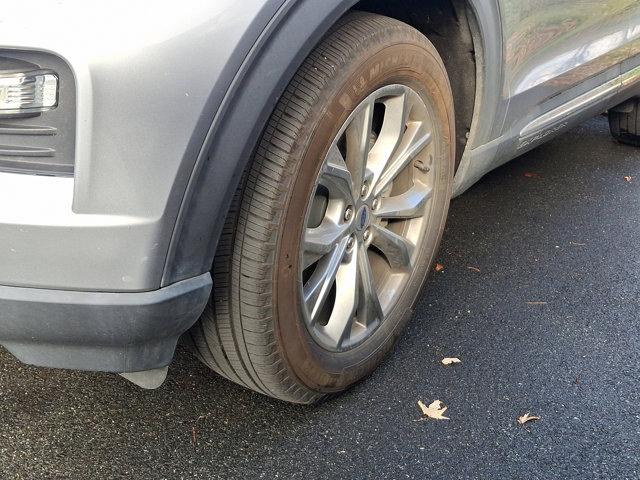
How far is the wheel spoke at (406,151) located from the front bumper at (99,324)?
2.37 ft

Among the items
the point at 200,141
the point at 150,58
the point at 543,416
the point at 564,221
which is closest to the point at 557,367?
the point at 543,416

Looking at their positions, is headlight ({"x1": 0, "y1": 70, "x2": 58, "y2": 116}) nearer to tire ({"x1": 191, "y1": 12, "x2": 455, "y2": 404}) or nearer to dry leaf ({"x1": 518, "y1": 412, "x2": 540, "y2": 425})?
tire ({"x1": 191, "y1": 12, "x2": 455, "y2": 404})

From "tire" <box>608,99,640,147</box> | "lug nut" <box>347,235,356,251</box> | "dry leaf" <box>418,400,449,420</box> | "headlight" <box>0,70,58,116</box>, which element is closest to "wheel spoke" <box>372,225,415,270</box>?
"lug nut" <box>347,235,356,251</box>

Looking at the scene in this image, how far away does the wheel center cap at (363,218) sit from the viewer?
196cm

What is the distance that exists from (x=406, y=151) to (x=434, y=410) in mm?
744

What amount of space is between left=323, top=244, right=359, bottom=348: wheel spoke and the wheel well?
664mm

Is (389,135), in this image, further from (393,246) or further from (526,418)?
(526,418)

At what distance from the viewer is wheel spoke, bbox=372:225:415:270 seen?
82.2 inches

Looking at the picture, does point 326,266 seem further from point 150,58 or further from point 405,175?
point 150,58

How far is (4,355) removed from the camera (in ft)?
6.95

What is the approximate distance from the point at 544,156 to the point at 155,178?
10.8 feet

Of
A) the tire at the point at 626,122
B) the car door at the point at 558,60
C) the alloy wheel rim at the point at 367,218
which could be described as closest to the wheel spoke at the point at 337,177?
the alloy wheel rim at the point at 367,218

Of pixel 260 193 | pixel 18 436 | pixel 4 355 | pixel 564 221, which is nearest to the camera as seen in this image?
pixel 260 193

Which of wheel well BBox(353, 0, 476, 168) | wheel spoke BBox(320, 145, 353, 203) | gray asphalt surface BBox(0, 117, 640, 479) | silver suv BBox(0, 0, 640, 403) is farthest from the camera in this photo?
wheel well BBox(353, 0, 476, 168)
